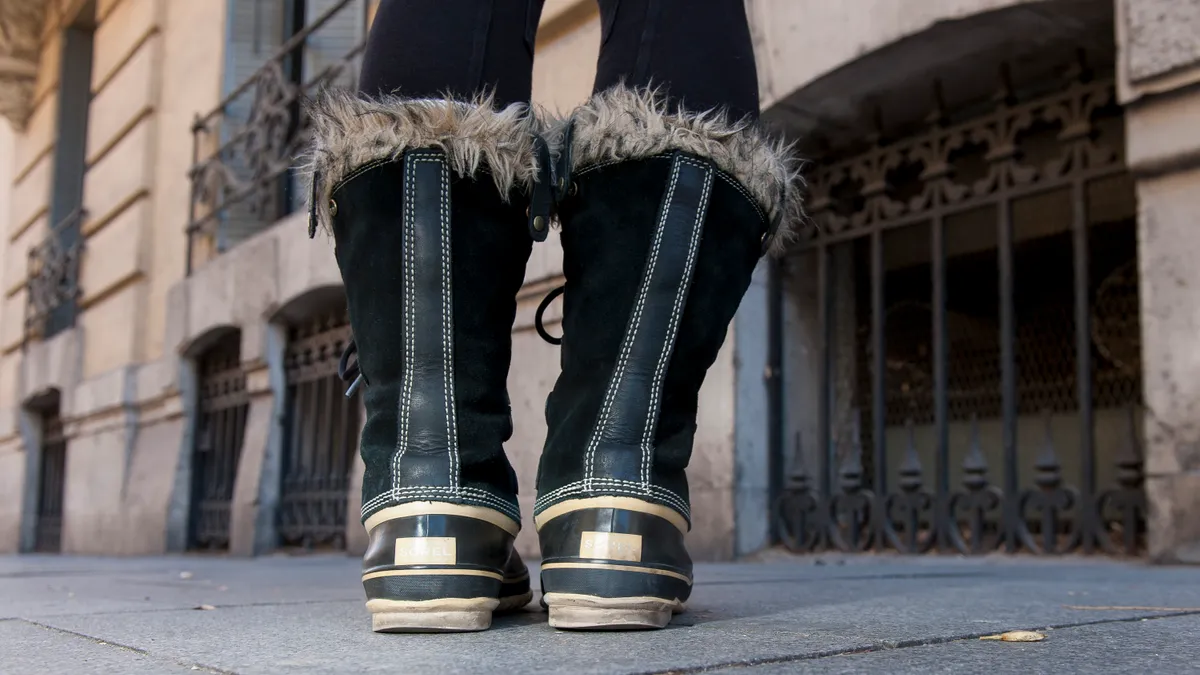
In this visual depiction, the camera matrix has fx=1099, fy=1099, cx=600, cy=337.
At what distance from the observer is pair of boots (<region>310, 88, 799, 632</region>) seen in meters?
1.33

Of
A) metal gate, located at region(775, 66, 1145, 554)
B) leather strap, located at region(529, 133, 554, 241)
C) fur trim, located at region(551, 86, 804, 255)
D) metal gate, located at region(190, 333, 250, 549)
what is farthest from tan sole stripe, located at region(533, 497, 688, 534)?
metal gate, located at region(190, 333, 250, 549)

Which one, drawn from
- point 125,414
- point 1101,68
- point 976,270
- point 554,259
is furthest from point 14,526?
point 1101,68

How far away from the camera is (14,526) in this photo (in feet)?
32.6

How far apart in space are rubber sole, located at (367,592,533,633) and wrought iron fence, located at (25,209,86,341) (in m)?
8.76

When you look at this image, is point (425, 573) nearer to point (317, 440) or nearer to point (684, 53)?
point (684, 53)

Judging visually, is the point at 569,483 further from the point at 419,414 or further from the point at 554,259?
the point at 554,259

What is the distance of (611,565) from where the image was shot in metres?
1.29

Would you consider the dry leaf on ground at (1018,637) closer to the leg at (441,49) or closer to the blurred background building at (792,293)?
the leg at (441,49)

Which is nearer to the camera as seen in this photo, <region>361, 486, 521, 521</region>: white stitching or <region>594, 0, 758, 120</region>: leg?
<region>361, 486, 521, 521</region>: white stitching

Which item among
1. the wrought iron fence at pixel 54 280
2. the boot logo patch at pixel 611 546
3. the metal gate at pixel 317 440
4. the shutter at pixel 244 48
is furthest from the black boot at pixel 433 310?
the wrought iron fence at pixel 54 280

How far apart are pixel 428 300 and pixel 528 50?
0.41 m

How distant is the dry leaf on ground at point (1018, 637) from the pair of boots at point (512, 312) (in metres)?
0.37

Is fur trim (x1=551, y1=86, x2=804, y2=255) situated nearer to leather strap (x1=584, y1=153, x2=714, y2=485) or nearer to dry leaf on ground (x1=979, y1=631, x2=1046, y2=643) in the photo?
leather strap (x1=584, y1=153, x2=714, y2=485)

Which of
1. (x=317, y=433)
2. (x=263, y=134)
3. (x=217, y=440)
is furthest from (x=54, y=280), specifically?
(x=317, y=433)
